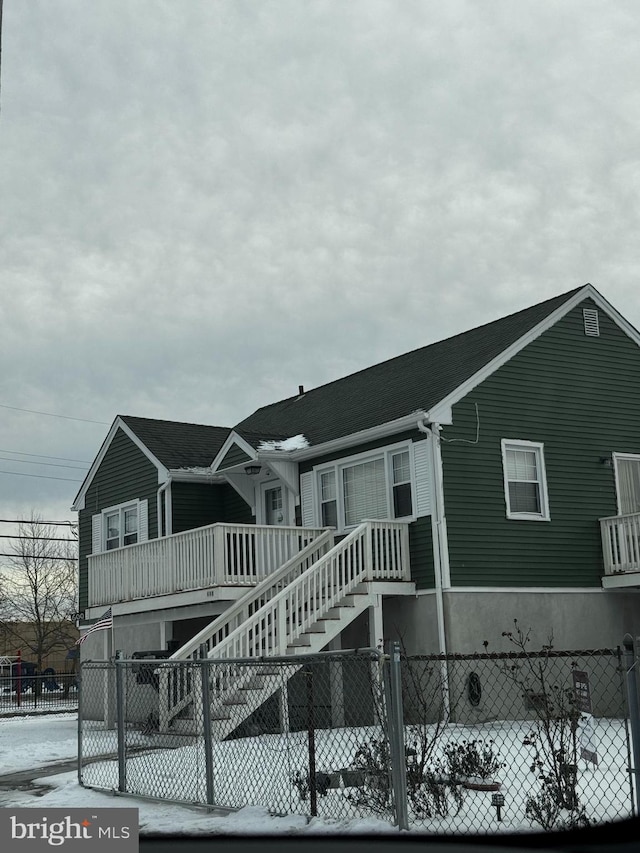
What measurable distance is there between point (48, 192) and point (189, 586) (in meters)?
7.21

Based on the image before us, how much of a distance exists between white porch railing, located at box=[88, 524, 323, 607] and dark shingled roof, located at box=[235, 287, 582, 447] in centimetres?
242

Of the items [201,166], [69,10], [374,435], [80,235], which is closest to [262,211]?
[201,166]

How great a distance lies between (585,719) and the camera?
23.8ft

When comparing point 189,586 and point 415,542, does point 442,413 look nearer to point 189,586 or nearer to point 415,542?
point 415,542

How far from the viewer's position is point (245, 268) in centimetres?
2344

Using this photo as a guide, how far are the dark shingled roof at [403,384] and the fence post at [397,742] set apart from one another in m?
9.94

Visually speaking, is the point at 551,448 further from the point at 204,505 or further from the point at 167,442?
the point at 167,442

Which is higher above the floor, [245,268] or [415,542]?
[245,268]

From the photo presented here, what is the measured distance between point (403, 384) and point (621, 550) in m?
5.32

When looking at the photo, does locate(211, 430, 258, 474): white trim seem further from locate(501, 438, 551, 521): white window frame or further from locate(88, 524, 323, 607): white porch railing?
locate(501, 438, 551, 521): white window frame

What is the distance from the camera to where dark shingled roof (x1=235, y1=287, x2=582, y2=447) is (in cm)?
1875

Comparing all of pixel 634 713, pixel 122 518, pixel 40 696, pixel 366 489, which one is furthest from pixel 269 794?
pixel 40 696
